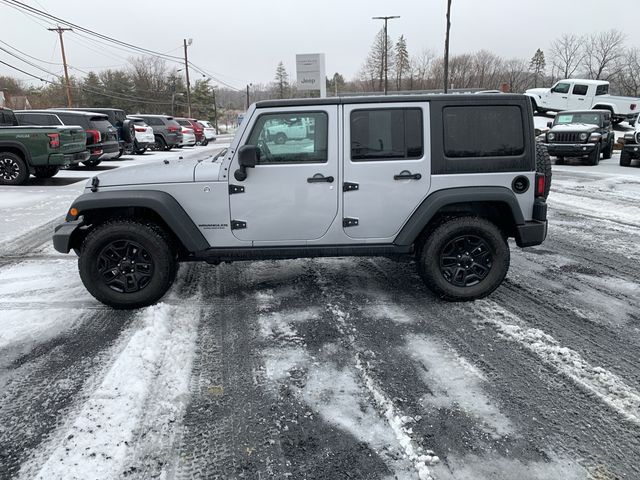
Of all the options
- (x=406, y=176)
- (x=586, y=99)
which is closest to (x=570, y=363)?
(x=406, y=176)

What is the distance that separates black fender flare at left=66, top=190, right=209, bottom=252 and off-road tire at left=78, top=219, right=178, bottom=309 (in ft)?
0.54

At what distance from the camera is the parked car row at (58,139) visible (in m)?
11.1

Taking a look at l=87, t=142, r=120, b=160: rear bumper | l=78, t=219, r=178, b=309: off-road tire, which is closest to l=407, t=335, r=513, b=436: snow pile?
l=78, t=219, r=178, b=309: off-road tire

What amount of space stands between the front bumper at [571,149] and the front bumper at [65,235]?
52.4 feet

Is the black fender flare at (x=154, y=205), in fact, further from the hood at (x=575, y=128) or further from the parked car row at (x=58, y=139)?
the hood at (x=575, y=128)

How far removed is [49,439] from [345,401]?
1.64 metres

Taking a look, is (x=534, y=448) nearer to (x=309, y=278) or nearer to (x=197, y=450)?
(x=197, y=450)

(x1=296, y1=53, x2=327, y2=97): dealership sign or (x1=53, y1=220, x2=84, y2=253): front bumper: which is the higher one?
Result: (x1=296, y1=53, x2=327, y2=97): dealership sign

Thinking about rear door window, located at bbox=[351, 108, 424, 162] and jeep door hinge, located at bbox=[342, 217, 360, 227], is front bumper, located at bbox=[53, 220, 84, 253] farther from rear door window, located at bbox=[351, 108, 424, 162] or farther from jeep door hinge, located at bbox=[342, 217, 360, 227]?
rear door window, located at bbox=[351, 108, 424, 162]

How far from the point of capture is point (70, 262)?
19.4 ft

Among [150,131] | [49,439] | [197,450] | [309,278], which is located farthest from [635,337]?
[150,131]

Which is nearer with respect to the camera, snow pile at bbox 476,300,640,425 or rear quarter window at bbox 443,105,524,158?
snow pile at bbox 476,300,640,425

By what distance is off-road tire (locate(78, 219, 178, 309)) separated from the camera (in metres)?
4.15

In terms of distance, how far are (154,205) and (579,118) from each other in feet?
59.3
